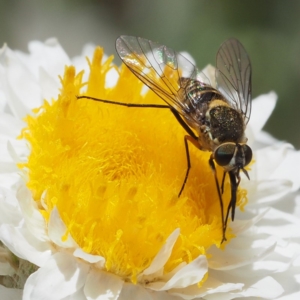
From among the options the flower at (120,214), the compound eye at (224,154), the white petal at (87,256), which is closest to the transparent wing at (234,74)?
the flower at (120,214)

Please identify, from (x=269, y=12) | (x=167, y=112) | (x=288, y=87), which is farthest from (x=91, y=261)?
(x=269, y=12)

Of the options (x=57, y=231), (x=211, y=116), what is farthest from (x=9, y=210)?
(x=211, y=116)

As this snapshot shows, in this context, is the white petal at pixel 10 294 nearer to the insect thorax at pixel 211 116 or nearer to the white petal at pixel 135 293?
the white petal at pixel 135 293

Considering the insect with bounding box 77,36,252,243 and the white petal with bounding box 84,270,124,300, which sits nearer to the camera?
the white petal with bounding box 84,270,124,300

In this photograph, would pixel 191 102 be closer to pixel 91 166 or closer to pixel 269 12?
pixel 91 166

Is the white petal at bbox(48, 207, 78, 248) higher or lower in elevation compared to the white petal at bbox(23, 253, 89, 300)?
higher

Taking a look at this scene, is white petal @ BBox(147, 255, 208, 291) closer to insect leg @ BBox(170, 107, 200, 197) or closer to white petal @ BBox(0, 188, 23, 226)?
insect leg @ BBox(170, 107, 200, 197)

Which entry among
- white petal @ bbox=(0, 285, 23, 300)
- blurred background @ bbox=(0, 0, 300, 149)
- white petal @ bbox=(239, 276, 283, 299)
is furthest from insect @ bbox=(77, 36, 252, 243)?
blurred background @ bbox=(0, 0, 300, 149)
